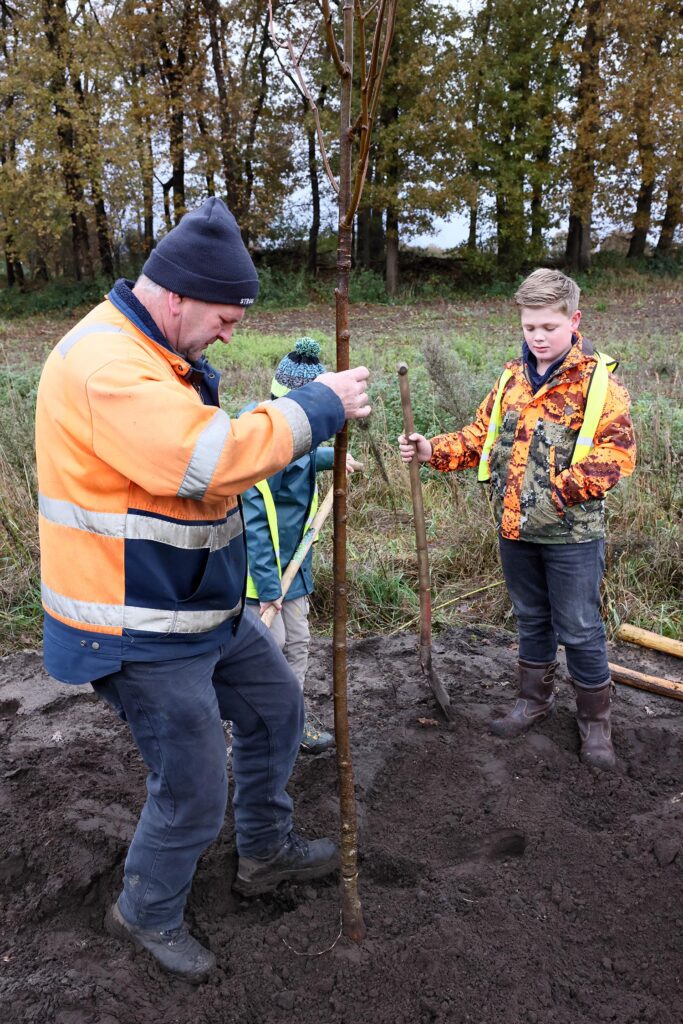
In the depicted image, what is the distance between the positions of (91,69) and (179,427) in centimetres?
2241

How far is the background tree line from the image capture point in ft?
67.6

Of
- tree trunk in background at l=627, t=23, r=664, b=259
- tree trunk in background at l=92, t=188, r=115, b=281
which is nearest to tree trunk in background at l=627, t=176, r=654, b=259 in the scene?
tree trunk in background at l=627, t=23, r=664, b=259

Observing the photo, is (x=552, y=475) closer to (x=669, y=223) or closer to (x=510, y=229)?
(x=510, y=229)

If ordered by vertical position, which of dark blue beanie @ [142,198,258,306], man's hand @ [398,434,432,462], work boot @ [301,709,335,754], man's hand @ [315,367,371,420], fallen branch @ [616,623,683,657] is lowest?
work boot @ [301,709,335,754]

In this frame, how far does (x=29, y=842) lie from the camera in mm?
3098

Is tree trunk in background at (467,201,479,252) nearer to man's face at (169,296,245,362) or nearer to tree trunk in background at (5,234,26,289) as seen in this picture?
tree trunk in background at (5,234,26,289)

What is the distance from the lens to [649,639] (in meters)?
4.68

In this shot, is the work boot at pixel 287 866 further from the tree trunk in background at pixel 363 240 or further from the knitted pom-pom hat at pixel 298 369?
the tree trunk in background at pixel 363 240

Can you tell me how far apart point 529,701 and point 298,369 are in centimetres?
187

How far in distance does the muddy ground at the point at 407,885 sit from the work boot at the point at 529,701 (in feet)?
0.23

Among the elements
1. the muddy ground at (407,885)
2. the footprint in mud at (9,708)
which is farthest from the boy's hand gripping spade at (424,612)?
the footprint in mud at (9,708)

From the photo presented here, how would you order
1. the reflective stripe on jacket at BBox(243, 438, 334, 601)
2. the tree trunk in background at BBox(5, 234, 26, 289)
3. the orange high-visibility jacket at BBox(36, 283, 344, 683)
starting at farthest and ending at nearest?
the tree trunk in background at BBox(5, 234, 26, 289) < the reflective stripe on jacket at BBox(243, 438, 334, 601) < the orange high-visibility jacket at BBox(36, 283, 344, 683)

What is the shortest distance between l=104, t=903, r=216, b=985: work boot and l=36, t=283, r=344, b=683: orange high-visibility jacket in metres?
0.92

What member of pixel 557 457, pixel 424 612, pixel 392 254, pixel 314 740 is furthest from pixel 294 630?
pixel 392 254
